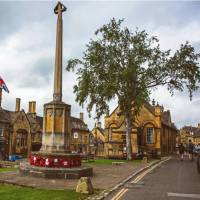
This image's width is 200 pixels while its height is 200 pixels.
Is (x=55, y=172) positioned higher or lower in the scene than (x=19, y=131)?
lower

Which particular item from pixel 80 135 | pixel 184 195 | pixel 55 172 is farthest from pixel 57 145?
pixel 80 135

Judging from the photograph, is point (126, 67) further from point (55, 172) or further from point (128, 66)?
point (55, 172)

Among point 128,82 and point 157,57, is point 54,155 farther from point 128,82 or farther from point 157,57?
point 157,57

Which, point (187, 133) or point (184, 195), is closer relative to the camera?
point (184, 195)

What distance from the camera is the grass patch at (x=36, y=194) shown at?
10.9m

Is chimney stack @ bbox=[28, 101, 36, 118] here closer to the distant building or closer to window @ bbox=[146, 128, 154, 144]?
the distant building

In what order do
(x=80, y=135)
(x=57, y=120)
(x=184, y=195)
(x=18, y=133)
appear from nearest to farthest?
(x=184, y=195), (x=57, y=120), (x=18, y=133), (x=80, y=135)

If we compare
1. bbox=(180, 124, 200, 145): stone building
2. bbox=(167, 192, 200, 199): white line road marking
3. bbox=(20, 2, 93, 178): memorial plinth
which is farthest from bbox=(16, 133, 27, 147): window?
bbox=(180, 124, 200, 145): stone building

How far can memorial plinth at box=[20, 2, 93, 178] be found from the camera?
1635 cm

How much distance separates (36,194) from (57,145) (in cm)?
655

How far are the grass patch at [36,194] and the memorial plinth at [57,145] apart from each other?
370 centimetres

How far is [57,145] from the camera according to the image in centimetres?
1797

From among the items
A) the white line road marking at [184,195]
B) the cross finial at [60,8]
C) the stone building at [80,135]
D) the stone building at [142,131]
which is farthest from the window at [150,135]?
the white line road marking at [184,195]

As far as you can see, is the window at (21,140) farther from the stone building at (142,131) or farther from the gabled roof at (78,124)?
the gabled roof at (78,124)
